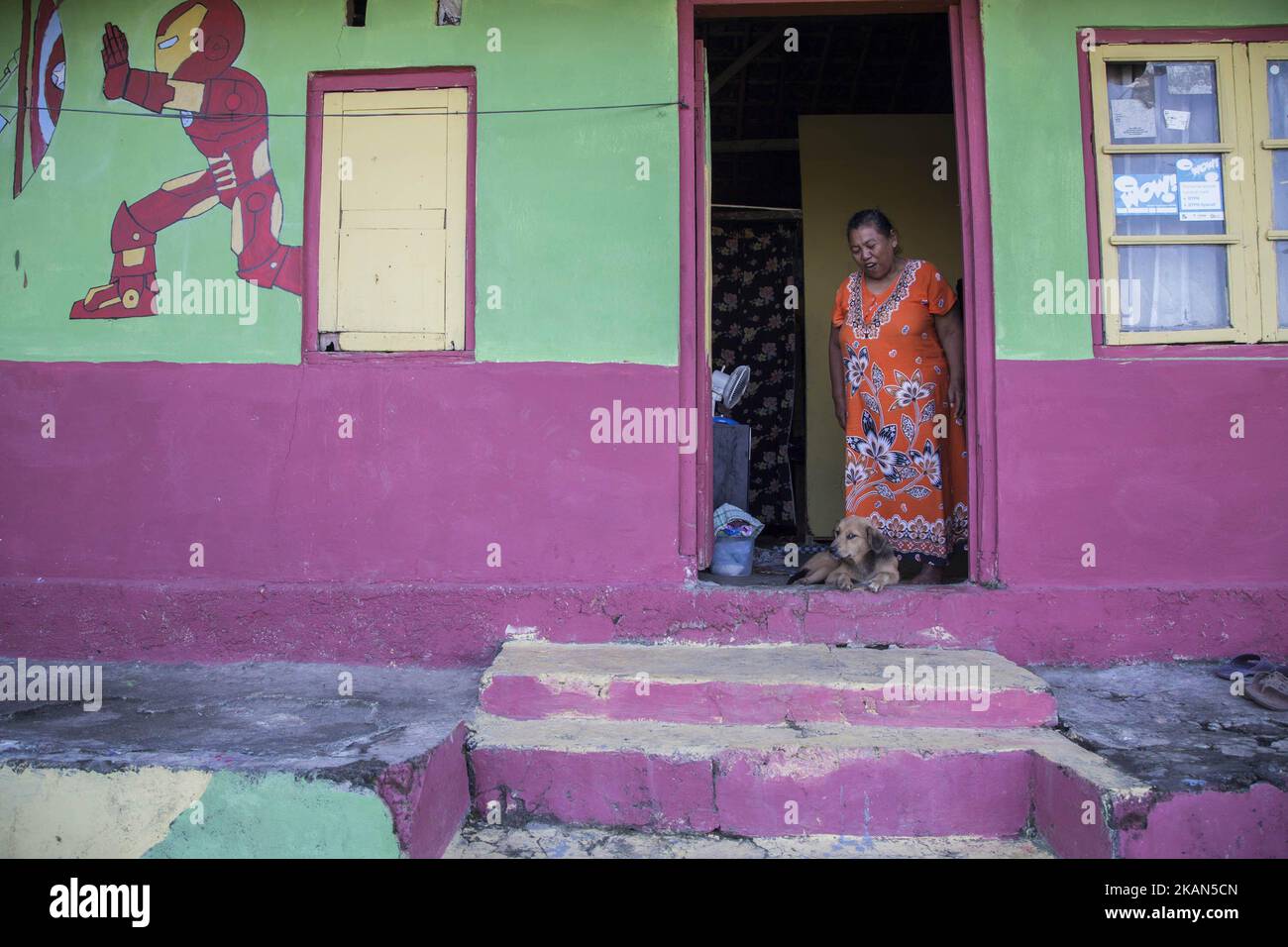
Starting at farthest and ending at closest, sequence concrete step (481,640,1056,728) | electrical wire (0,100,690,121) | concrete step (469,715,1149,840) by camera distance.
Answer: electrical wire (0,100,690,121), concrete step (481,640,1056,728), concrete step (469,715,1149,840)

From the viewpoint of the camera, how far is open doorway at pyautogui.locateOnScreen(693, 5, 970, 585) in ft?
24.2

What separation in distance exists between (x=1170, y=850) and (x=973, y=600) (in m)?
1.47

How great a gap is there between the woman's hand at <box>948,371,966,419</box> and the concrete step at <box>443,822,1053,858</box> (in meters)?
2.17

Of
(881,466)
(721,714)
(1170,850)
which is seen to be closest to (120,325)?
(721,714)

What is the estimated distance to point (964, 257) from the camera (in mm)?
4332

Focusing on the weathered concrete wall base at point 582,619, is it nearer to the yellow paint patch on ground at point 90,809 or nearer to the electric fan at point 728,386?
the yellow paint patch on ground at point 90,809

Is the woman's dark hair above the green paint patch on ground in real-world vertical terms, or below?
above

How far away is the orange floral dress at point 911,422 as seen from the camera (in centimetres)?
470

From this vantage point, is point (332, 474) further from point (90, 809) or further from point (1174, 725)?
point (1174, 725)

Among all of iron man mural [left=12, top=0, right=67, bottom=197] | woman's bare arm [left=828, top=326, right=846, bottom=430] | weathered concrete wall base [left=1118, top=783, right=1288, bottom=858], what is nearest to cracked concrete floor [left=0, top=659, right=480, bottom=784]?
weathered concrete wall base [left=1118, top=783, right=1288, bottom=858]

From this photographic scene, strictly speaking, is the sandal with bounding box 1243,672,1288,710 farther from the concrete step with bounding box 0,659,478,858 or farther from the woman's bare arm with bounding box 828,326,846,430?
the concrete step with bounding box 0,659,478,858

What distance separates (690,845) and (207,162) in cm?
375

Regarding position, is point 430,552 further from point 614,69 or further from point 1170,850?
point 1170,850

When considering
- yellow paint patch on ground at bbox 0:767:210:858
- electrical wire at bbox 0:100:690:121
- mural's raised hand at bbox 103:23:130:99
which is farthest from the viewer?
mural's raised hand at bbox 103:23:130:99
